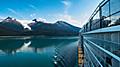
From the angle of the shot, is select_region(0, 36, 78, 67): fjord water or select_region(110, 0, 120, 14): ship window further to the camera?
select_region(0, 36, 78, 67): fjord water

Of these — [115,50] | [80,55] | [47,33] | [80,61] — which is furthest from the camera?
[47,33]

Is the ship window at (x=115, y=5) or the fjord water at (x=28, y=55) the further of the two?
the fjord water at (x=28, y=55)

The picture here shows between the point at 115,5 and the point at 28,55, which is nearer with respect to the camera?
the point at 115,5

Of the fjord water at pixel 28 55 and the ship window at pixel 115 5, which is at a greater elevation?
the ship window at pixel 115 5

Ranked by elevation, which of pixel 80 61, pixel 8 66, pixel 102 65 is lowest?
pixel 8 66

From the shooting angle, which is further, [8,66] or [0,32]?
[0,32]

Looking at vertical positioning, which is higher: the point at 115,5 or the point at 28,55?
the point at 115,5

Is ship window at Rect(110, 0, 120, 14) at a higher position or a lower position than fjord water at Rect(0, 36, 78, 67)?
higher

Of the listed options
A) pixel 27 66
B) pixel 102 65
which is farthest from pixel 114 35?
pixel 27 66

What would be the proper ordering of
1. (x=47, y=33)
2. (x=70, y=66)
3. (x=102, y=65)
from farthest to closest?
(x=47, y=33)
(x=70, y=66)
(x=102, y=65)

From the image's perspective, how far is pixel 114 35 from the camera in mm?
4520

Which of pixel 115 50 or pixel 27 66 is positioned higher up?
pixel 115 50

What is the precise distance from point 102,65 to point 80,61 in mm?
17906

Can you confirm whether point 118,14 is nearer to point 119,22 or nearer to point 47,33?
point 119,22
